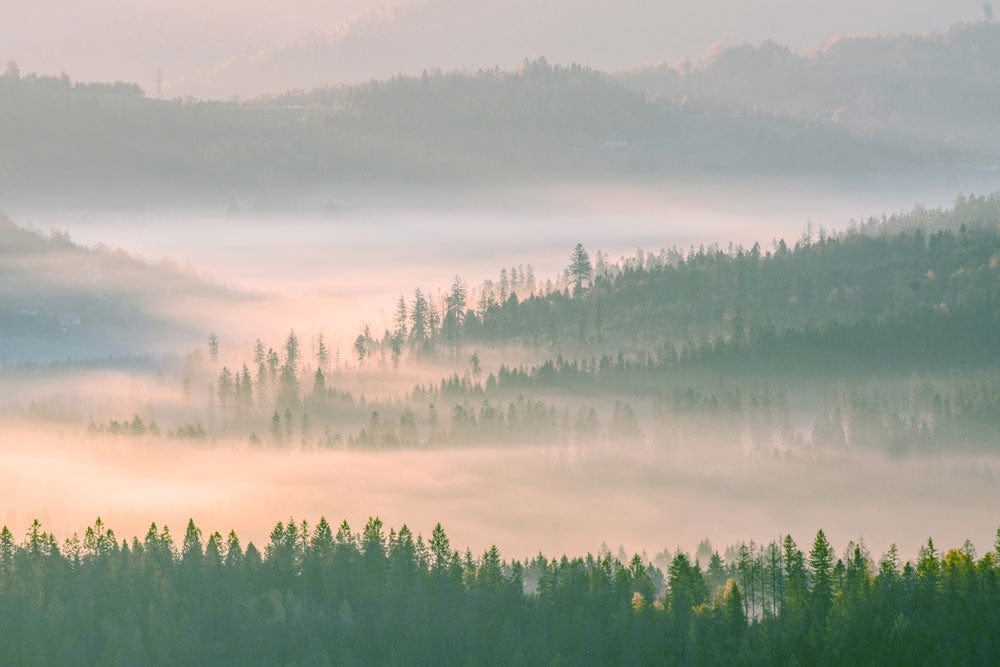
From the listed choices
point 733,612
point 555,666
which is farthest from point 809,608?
point 555,666

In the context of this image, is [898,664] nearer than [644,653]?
Yes

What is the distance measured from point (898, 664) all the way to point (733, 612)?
21626mm

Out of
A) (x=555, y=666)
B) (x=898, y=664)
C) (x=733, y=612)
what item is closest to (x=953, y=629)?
(x=898, y=664)

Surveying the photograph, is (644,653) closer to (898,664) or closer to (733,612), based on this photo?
(733,612)

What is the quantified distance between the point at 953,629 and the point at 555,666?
37417 mm

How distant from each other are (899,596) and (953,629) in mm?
9918

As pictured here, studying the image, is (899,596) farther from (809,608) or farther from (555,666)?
(555,666)

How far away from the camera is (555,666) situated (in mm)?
197750

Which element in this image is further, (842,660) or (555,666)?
(555,666)

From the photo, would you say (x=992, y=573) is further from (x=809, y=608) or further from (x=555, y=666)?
(x=555, y=666)

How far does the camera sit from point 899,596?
197 m

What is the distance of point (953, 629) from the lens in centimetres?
18738

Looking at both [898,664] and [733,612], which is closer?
[898,664]

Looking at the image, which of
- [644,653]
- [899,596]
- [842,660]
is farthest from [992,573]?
[644,653]
